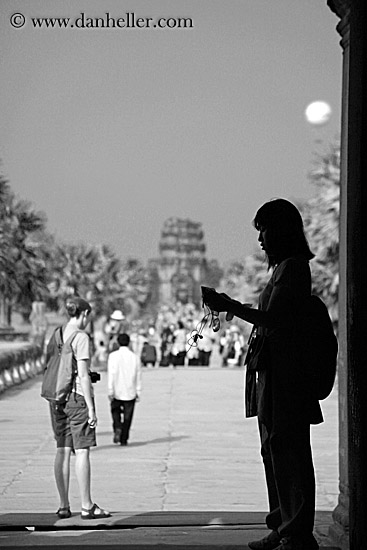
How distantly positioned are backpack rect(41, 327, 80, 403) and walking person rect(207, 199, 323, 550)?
1.84 meters

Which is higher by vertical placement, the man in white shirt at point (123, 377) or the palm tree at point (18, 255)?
the palm tree at point (18, 255)

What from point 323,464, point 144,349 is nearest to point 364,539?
point 323,464

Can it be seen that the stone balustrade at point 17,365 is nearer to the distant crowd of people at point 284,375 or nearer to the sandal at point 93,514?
the sandal at point 93,514

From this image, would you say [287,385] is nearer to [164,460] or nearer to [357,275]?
[357,275]

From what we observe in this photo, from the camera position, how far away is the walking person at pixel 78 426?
6.58m

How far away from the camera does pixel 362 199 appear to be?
4957 millimetres

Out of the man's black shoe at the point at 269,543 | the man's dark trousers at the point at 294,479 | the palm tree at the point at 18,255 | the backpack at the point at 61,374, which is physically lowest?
the man's black shoe at the point at 269,543

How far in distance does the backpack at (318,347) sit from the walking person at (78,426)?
1.98 metres

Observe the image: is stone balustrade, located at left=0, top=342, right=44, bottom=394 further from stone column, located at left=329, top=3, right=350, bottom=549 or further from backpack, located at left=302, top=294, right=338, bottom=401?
backpack, located at left=302, top=294, right=338, bottom=401

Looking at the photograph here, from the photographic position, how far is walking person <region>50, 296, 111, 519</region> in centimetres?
658

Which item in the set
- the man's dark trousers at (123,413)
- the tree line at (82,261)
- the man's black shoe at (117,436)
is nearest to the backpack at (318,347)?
the man's dark trousers at (123,413)

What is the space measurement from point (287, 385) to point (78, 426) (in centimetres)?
200

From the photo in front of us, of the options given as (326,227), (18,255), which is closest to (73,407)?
(326,227)

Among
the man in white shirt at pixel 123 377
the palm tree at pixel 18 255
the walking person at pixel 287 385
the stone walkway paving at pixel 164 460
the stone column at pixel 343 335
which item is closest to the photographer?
the walking person at pixel 287 385
